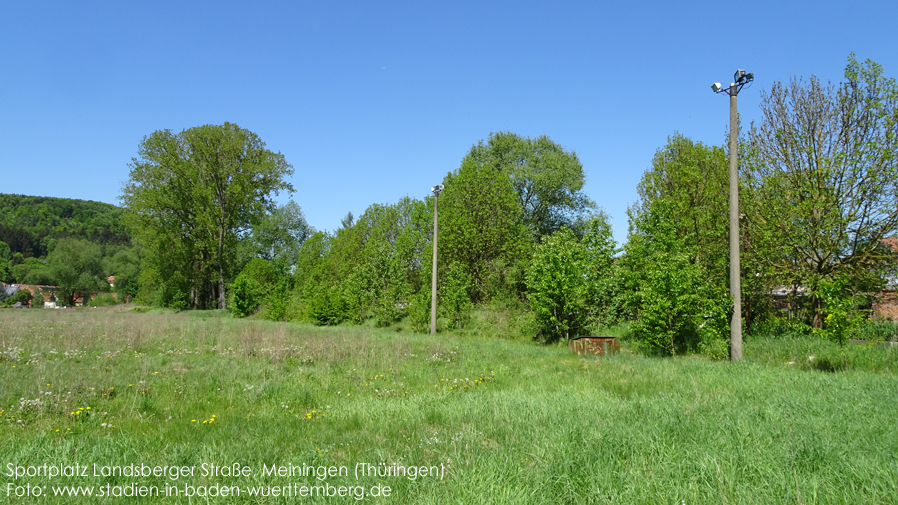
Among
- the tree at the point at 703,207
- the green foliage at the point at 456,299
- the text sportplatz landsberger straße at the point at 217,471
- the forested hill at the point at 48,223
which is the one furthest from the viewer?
the forested hill at the point at 48,223

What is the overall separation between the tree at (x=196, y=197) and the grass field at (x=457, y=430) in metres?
28.4

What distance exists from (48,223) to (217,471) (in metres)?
146

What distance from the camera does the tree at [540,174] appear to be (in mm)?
36156

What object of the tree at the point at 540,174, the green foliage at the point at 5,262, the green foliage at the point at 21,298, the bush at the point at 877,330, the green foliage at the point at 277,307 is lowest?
the green foliage at the point at 21,298

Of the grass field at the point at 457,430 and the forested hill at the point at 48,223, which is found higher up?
the forested hill at the point at 48,223

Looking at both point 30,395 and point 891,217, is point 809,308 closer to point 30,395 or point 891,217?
point 891,217

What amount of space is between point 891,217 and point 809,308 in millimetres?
3730

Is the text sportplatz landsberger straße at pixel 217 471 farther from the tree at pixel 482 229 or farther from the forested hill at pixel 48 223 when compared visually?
the forested hill at pixel 48 223

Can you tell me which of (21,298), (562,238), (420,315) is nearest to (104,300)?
(21,298)

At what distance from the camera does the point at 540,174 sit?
3534 cm

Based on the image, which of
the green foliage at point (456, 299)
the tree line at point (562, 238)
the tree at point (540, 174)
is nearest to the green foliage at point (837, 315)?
the tree line at point (562, 238)

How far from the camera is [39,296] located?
5884 cm

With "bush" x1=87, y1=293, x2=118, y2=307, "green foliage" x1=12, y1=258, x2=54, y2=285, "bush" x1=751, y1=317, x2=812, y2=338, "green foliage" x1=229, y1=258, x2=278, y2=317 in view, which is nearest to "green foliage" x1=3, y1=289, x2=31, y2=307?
"green foliage" x1=12, y1=258, x2=54, y2=285

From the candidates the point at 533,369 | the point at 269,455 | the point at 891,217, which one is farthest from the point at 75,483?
the point at 891,217
